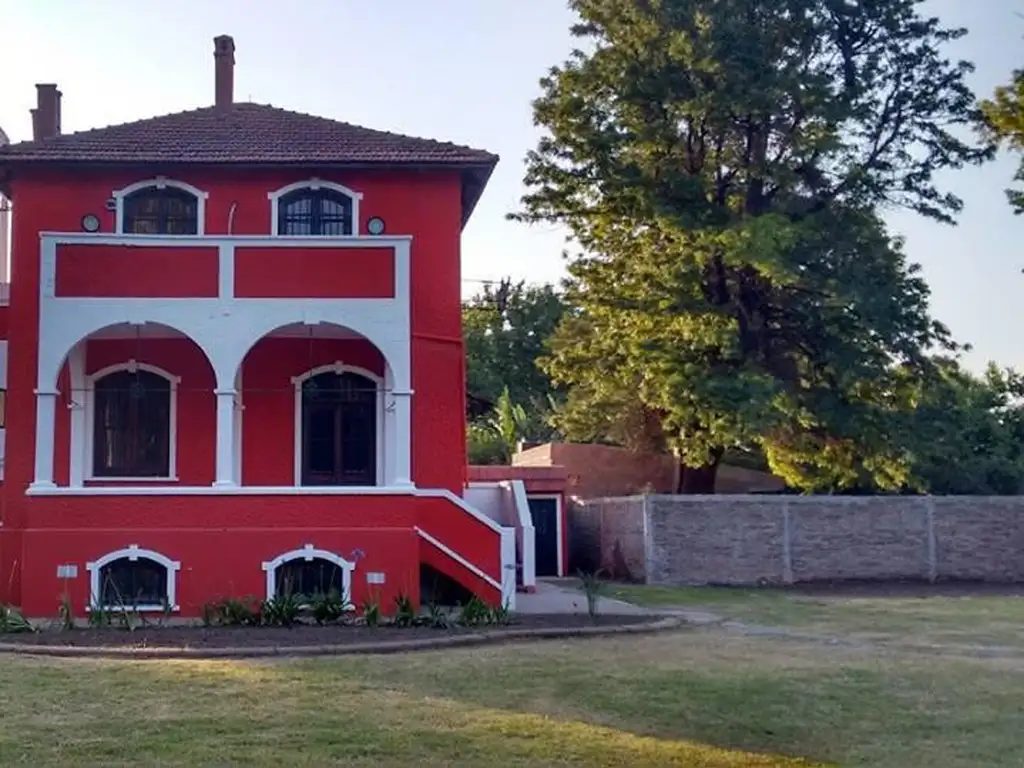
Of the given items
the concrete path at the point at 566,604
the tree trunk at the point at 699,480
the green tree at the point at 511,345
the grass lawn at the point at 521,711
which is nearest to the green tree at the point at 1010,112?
the grass lawn at the point at 521,711

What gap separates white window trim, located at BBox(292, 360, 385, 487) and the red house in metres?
0.04

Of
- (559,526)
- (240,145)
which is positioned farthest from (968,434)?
(240,145)

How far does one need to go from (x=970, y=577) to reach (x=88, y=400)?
58.5 feet

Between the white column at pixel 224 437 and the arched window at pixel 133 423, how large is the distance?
2.33 meters

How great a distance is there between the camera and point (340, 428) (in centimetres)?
2214

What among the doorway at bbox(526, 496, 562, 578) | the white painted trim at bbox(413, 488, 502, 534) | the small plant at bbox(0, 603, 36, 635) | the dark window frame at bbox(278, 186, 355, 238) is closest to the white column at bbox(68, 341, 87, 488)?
the dark window frame at bbox(278, 186, 355, 238)

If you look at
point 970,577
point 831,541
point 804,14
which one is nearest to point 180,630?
point 831,541

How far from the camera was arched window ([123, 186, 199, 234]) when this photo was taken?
22.0 meters

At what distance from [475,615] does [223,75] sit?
12.0m

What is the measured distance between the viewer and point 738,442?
1174 inches

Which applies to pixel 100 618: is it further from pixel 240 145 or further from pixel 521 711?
pixel 240 145

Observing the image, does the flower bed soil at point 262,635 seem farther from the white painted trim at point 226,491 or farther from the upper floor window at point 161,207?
the upper floor window at point 161,207

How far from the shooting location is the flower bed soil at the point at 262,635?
1523 cm

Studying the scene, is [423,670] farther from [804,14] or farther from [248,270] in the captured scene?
[804,14]
